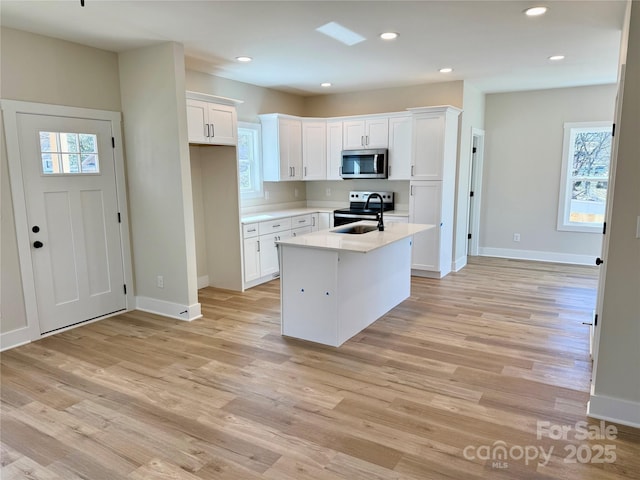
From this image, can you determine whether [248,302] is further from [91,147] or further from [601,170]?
[601,170]

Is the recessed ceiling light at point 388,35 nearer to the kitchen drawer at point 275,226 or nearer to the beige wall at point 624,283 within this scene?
the beige wall at point 624,283

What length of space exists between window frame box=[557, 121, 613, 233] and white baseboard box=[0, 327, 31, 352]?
709 cm

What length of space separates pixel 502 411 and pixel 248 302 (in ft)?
9.93

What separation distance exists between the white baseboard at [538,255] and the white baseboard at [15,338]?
6494 mm

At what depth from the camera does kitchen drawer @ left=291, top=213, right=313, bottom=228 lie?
19.9 ft

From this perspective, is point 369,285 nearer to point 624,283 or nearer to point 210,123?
point 624,283

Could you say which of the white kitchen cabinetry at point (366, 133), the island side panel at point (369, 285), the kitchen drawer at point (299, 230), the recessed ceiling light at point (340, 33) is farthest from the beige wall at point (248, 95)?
the island side panel at point (369, 285)

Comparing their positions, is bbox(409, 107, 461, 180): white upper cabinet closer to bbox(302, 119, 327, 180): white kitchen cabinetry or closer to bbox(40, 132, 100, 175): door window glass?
bbox(302, 119, 327, 180): white kitchen cabinetry

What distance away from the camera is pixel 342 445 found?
92.7 inches

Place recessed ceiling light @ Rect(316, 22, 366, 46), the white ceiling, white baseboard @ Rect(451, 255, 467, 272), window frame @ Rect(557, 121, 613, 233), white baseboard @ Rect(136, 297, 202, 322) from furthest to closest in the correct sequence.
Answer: window frame @ Rect(557, 121, 613, 233) → white baseboard @ Rect(451, 255, 467, 272) → white baseboard @ Rect(136, 297, 202, 322) → recessed ceiling light @ Rect(316, 22, 366, 46) → the white ceiling

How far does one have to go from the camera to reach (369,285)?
4086 mm

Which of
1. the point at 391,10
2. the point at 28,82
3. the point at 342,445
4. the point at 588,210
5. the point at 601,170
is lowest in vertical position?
the point at 342,445

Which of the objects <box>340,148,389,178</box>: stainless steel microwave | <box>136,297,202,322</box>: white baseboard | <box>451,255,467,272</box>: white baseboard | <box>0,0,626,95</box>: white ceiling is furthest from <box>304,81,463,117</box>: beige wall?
<box>136,297,202,322</box>: white baseboard

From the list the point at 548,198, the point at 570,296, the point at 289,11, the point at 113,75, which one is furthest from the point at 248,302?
the point at 548,198
